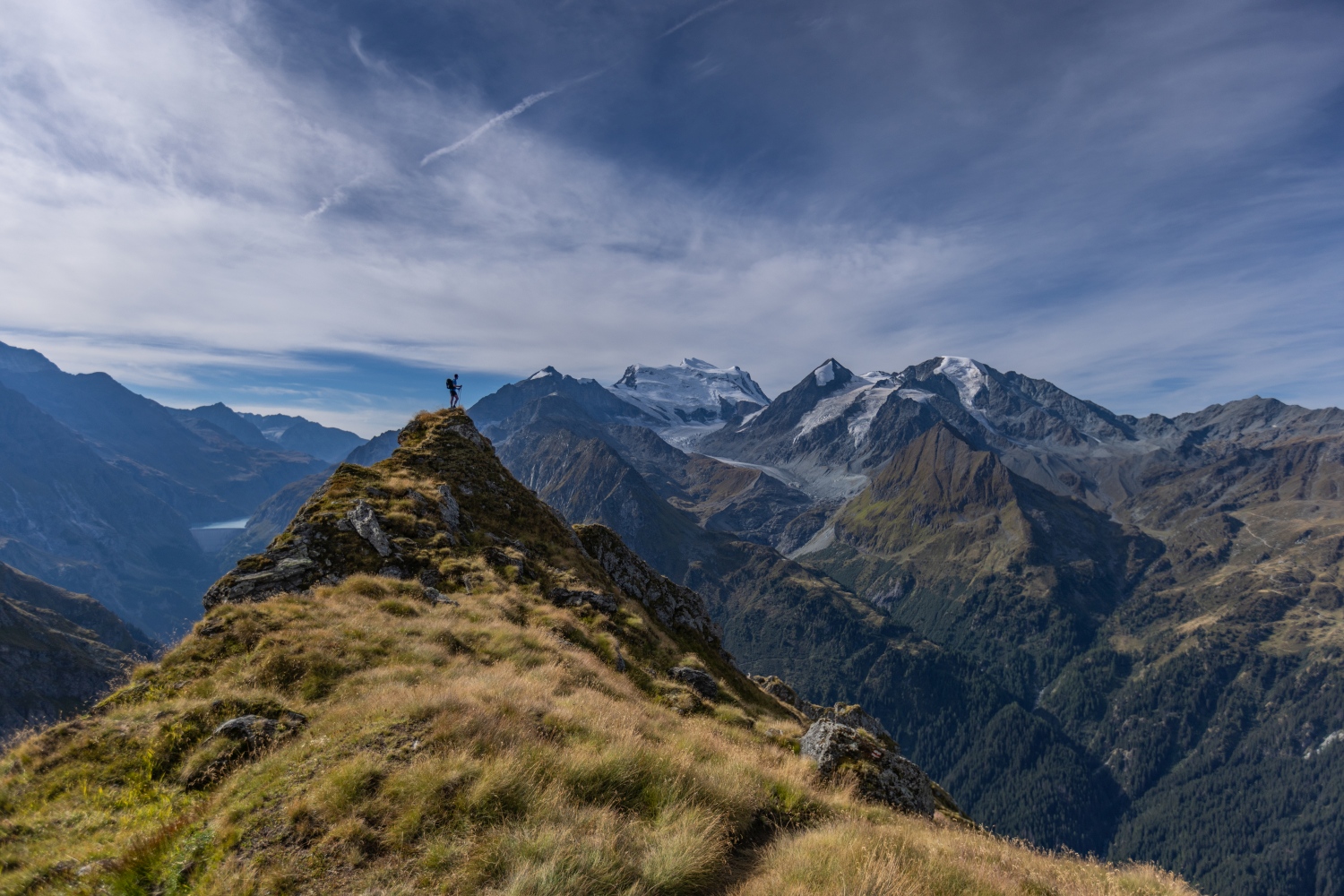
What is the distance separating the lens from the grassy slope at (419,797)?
7.57 meters

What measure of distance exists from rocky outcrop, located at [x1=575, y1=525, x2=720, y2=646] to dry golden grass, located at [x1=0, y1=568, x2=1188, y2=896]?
20.5 meters

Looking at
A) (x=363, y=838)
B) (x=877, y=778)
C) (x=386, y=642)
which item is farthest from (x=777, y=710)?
(x=363, y=838)

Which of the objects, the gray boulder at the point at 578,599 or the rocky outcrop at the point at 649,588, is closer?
the gray boulder at the point at 578,599

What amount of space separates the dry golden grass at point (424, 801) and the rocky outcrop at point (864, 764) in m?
1.55

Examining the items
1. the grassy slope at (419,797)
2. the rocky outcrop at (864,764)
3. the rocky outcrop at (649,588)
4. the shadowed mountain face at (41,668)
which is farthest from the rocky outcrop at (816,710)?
the shadowed mountain face at (41,668)

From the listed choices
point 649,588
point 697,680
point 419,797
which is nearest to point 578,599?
point 697,680

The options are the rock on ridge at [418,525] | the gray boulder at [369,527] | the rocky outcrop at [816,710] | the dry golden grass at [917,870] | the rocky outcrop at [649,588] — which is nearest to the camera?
the dry golden grass at [917,870]

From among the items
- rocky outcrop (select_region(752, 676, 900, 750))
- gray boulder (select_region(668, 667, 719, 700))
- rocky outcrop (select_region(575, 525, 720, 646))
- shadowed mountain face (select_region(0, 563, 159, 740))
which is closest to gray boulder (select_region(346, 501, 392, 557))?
gray boulder (select_region(668, 667, 719, 700))

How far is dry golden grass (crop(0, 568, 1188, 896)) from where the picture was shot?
7543mm

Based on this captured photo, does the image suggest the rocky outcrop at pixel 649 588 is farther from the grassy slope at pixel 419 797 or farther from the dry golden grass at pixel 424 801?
the dry golden grass at pixel 424 801

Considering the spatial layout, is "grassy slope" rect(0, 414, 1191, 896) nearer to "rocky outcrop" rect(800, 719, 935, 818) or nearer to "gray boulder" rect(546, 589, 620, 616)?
"rocky outcrop" rect(800, 719, 935, 818)

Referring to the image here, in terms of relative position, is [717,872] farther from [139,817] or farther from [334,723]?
[139,817]

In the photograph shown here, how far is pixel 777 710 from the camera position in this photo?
97.8 feet

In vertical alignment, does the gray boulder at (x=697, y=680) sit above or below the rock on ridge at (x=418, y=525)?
below
